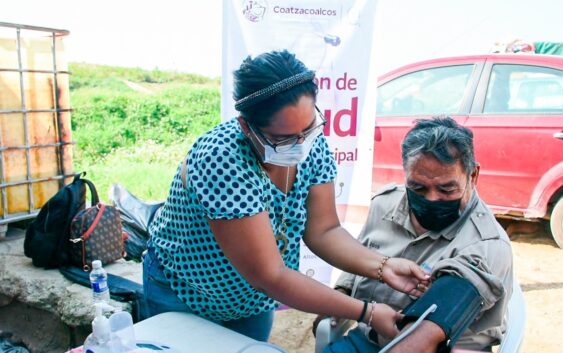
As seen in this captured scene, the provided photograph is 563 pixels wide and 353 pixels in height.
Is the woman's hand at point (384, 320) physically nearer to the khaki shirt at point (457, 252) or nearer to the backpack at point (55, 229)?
the khaki shirt at point (457, 252)

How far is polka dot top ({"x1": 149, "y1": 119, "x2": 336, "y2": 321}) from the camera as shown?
1.23 metres

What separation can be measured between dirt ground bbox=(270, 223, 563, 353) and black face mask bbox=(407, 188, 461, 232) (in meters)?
1.45

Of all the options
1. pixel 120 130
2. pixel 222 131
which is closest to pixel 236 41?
pixel 222 131

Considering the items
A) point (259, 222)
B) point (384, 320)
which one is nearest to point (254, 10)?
point (259, 222)

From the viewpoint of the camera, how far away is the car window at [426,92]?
4.35 m

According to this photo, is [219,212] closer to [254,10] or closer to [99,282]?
[99,282]

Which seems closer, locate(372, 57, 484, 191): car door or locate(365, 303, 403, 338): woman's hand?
locate(365, 303, 403, 338): woman's hand

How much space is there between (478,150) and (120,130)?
8220 mm

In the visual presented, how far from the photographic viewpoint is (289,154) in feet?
4.30

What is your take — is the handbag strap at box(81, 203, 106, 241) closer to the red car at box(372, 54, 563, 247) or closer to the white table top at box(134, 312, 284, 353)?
the white table top at box(134, 312, 284, 353)

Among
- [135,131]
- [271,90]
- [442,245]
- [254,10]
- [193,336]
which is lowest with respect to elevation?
[135,131]

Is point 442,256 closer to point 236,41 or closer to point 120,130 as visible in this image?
point 236,41

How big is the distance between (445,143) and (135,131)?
33.4 ft

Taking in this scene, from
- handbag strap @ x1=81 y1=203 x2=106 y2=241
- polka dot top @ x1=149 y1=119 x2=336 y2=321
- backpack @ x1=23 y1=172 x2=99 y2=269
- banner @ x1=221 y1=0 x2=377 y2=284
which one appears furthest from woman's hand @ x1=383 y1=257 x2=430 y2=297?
backpack @ x1=23 y1=172 x2=99 y2=269
